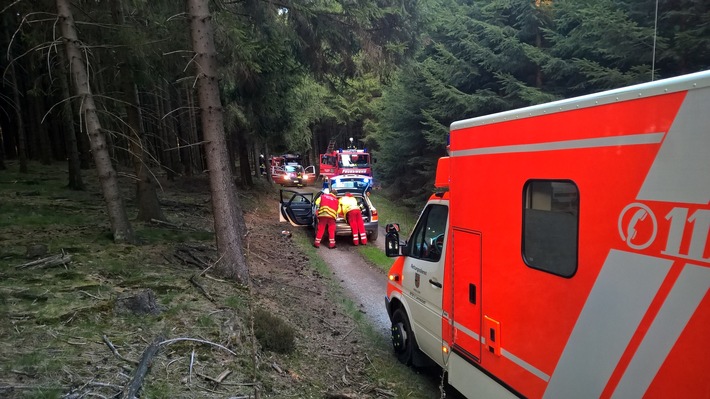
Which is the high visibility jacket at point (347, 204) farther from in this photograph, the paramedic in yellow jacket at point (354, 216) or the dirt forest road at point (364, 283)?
the dirt forest road at point (364, 283)

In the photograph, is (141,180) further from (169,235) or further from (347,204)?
(347,204)

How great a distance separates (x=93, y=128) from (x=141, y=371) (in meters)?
5.47

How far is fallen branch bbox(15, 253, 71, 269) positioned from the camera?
6.08 meters

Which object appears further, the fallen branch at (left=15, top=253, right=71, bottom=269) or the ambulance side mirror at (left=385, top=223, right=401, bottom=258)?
the fallen branch at (left=15, top=253, right=71, bottom=269)

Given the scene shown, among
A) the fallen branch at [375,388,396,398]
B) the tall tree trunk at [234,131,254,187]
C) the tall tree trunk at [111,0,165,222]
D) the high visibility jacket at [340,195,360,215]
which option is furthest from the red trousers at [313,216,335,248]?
the tall tree trunk at [234,131,254,187]

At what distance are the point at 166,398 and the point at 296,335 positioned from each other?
2674mm

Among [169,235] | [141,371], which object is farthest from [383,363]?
[169,235]

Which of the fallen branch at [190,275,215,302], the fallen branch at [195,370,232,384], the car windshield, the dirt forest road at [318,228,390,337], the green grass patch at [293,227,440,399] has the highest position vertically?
the car windshield

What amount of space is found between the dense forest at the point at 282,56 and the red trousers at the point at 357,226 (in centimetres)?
367

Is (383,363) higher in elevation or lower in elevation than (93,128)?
lower

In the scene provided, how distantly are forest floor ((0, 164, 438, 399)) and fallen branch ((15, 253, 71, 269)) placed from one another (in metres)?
0.03

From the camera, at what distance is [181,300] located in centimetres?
559

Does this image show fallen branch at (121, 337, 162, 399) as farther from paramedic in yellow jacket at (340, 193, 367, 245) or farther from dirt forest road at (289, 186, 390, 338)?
paramedic in yellow jacket at (340, 193, 367, 245)

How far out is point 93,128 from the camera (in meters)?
7.43
